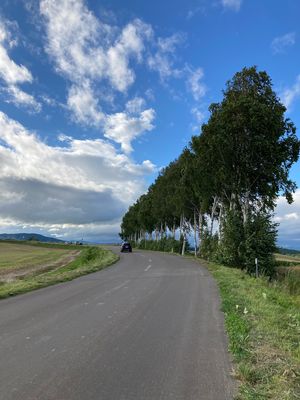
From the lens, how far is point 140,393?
5023mm

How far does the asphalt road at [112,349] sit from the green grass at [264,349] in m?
0.28

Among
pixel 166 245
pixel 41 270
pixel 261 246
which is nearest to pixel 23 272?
pixel 41 270

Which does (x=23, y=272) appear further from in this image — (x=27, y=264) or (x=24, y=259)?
(x=24, y=259)

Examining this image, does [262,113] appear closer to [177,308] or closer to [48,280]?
[48,280]

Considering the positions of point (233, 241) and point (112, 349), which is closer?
point (112, 349)

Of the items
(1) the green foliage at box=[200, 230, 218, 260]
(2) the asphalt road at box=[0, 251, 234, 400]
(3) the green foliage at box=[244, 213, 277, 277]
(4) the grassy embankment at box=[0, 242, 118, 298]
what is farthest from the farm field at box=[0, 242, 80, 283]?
(3) the green foliage at box=[244, 213, 277, 277]

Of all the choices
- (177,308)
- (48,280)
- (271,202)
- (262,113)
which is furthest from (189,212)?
(177,308)

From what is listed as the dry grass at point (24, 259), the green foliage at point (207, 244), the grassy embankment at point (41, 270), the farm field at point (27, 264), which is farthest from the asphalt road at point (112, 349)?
the green foliage at point (207, 244)

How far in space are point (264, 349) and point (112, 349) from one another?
2.49 metres

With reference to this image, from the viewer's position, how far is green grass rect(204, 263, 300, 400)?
5090 millimetres

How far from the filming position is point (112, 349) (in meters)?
7.00

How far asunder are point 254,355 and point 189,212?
4750 centimetres

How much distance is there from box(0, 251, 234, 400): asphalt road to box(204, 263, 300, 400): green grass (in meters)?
0.28

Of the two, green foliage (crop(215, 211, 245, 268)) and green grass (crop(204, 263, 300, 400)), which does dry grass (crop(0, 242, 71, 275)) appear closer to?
green foliage (crop(215, 211, 245, 268))
